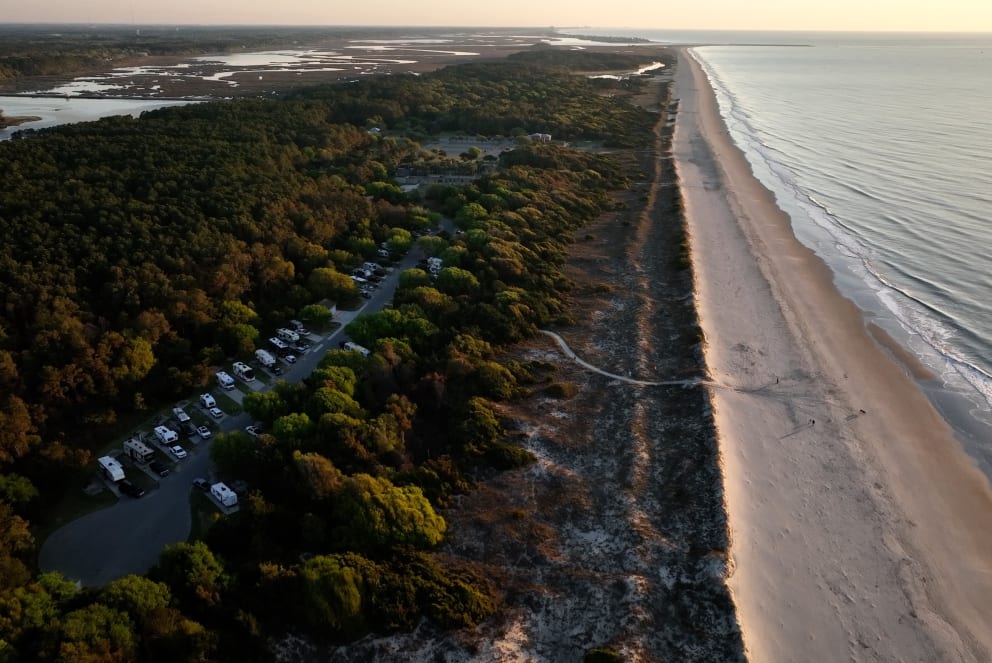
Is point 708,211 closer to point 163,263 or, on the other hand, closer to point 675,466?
point 675,466

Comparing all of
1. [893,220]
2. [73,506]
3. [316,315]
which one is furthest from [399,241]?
[893,220]

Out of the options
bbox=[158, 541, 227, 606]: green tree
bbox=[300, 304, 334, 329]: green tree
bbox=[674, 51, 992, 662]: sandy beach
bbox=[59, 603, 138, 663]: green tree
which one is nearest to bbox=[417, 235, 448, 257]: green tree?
bbox=[300, 304, 334, 329]: green tree

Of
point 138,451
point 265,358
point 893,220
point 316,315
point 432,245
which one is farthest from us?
point 893,220

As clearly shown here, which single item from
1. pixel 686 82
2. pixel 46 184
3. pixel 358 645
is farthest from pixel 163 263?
pixel 686 82

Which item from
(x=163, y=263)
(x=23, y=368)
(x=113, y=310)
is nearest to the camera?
(x=23, y=368)

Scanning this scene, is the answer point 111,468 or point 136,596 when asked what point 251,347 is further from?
point 136,596

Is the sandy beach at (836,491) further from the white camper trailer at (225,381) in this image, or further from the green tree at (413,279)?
the white camper trailer at (225,381)
